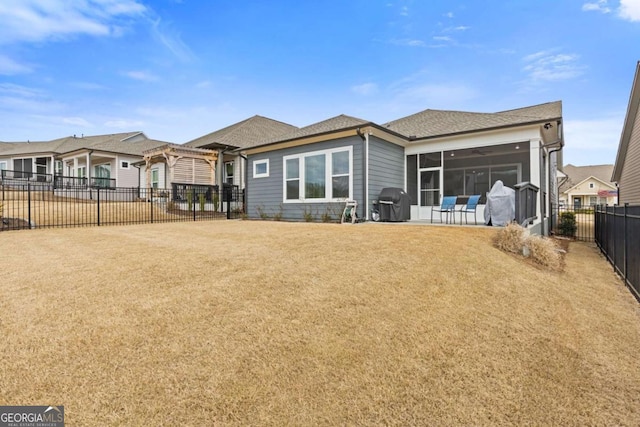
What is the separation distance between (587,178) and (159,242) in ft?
177

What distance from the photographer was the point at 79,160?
945 inches

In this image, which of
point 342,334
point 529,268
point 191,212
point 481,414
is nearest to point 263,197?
point 191,212

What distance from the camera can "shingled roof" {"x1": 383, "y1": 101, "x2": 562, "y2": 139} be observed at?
948 cm

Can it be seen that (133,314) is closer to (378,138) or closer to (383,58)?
(378,138)

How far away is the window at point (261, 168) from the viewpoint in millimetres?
12539

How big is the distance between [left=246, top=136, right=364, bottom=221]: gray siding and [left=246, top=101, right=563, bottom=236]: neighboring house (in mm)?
34

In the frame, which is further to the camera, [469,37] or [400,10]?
[469,37]

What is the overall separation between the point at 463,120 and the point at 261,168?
7.89 m

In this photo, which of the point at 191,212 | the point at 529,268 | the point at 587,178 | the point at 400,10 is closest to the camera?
the point at 529,268

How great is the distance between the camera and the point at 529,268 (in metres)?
5.56

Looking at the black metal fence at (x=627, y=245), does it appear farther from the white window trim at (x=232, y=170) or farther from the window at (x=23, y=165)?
the window at (x=23, y=165)

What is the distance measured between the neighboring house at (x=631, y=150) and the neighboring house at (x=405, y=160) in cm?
268

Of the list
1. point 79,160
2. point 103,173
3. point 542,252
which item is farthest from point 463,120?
point 79,160

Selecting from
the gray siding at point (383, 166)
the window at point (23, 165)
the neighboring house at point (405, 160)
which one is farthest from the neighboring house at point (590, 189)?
the window at point (23, 165)
